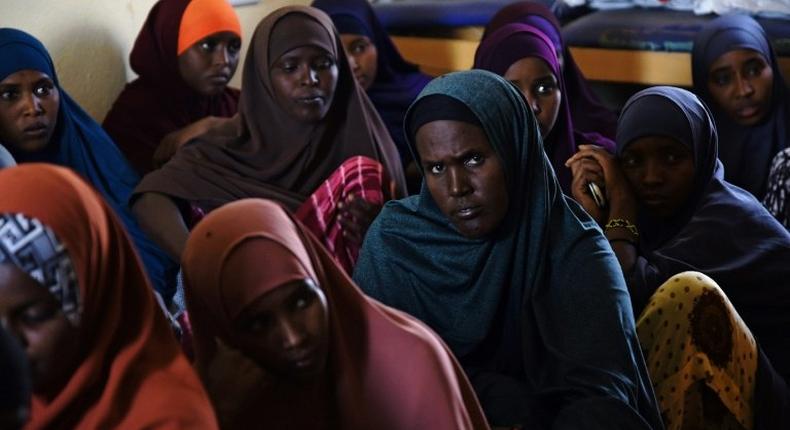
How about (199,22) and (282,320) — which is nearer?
(282,320)

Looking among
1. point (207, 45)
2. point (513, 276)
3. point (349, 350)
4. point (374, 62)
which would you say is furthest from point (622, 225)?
point (207, 45)

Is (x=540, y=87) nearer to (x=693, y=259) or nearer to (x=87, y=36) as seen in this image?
(x=693, y=259)

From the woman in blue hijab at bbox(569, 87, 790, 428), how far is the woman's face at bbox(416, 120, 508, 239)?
449 millimetres

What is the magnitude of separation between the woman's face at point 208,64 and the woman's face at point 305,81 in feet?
2.44

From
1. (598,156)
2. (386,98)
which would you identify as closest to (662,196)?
(598,156)

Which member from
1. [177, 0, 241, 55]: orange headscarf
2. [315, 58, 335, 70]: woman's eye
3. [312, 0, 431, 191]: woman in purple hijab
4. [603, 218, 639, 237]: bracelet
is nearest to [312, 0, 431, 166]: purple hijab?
[312, 0, 431, 191]: woman in purple hijab

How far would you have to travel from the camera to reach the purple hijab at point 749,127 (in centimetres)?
391

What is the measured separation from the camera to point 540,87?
11.6ft

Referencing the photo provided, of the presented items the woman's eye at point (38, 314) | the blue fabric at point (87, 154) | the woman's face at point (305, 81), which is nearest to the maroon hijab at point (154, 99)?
the blue fabric at point (87, 154)

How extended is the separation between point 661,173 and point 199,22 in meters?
1.84

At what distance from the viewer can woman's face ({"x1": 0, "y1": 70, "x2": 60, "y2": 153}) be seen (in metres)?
3.29

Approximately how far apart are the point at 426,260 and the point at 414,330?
22.4 inches

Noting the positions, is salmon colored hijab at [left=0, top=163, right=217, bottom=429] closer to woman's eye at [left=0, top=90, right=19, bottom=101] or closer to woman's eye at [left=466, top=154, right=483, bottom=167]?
woman's eye at [left=466, top=154, right=483, bottom=167]

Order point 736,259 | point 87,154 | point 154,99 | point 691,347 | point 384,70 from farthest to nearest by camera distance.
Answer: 1. point 384,70
2. point 154,99
3. point 87,154
4. point 736,259
5. point 691,347
